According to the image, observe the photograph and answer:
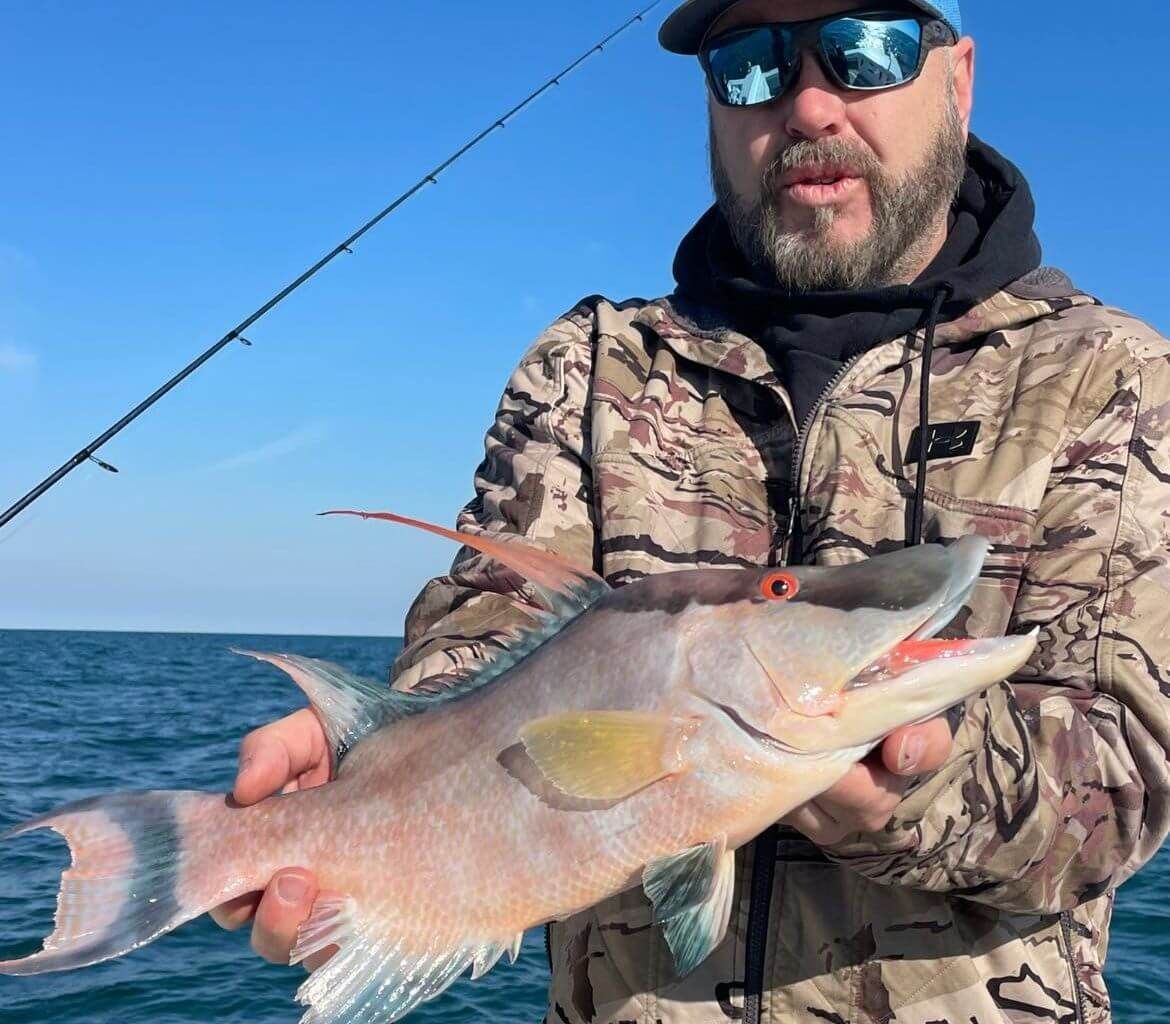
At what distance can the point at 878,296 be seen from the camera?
3.20 metres

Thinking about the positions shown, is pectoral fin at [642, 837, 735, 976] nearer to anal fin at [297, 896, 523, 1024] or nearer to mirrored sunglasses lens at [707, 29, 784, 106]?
anal fin at [297, 896, 523, 1024]

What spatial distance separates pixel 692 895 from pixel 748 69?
245 centimetres

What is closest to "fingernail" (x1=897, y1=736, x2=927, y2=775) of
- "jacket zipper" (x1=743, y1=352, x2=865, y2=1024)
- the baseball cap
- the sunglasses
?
"jacket zipper" (x1=743, y1=352, x2=865, y2=1024)

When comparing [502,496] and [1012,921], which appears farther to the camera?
[502,496]

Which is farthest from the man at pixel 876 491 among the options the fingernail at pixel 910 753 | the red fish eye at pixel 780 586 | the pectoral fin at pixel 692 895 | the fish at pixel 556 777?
the red fish eye at pixel 780 586

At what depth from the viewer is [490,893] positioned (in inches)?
88.5

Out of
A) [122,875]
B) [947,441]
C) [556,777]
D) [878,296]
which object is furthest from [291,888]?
[878,296]

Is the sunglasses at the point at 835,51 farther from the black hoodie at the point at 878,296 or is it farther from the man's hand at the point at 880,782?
the man's hand at the point at 880,782

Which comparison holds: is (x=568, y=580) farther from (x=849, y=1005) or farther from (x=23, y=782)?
(x=23, y=782)

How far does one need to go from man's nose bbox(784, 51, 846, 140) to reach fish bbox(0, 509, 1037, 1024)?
5.34 feet

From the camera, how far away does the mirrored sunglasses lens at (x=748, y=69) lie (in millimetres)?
3436

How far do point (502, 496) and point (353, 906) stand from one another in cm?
129

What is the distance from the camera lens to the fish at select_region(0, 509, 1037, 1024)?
6.89ft

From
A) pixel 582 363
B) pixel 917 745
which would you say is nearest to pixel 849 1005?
pixel 917 745
